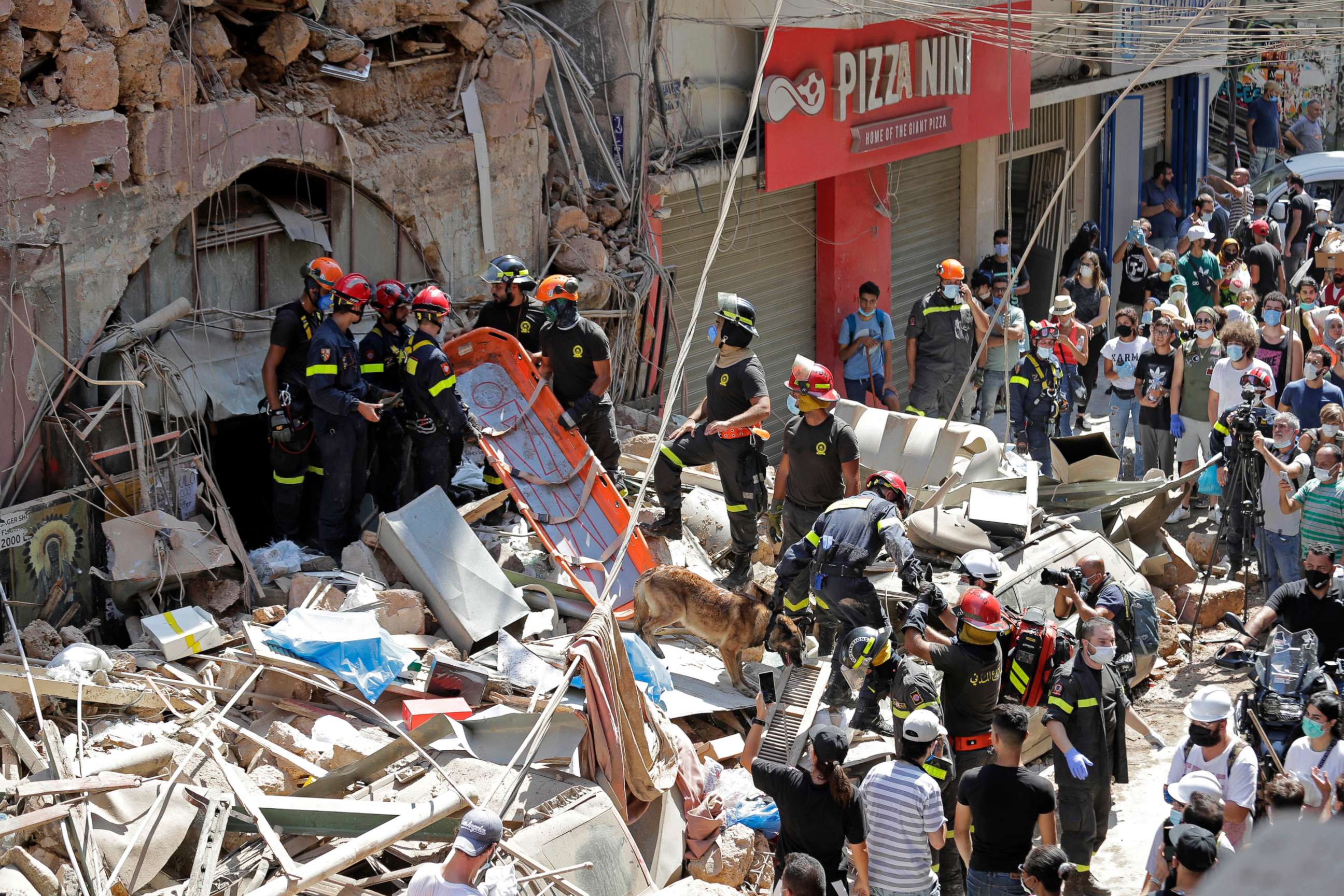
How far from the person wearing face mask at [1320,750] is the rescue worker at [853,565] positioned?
1.99 meters

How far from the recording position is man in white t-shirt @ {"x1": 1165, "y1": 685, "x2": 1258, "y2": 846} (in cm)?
586

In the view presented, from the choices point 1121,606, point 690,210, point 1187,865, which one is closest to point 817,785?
point 1187,865

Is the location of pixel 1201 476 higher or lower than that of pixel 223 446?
lower

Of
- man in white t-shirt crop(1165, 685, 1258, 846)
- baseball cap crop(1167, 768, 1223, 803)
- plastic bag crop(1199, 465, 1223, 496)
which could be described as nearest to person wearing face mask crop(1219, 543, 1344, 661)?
man in white t-shirt crop(1165, 685, 1258, 846)

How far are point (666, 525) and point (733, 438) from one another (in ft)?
2.83

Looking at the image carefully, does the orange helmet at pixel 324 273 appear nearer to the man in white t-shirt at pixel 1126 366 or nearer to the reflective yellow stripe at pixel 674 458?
the reflective yellow stripe at pixel 674 458

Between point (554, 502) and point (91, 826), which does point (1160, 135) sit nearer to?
point (554, 502)

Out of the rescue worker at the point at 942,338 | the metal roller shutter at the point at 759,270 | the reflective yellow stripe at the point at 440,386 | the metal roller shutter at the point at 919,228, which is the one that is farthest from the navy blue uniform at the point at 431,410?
the metal roller shutter at the point at 919,228

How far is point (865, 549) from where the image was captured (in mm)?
7523

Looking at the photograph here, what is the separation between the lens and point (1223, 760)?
5.95m

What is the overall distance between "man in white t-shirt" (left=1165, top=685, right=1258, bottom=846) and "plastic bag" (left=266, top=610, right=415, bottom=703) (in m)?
3.97

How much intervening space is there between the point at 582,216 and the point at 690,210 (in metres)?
1.95

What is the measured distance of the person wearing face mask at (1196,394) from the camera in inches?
439

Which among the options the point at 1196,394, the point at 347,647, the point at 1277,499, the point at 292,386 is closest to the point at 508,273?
the point at 292,386
